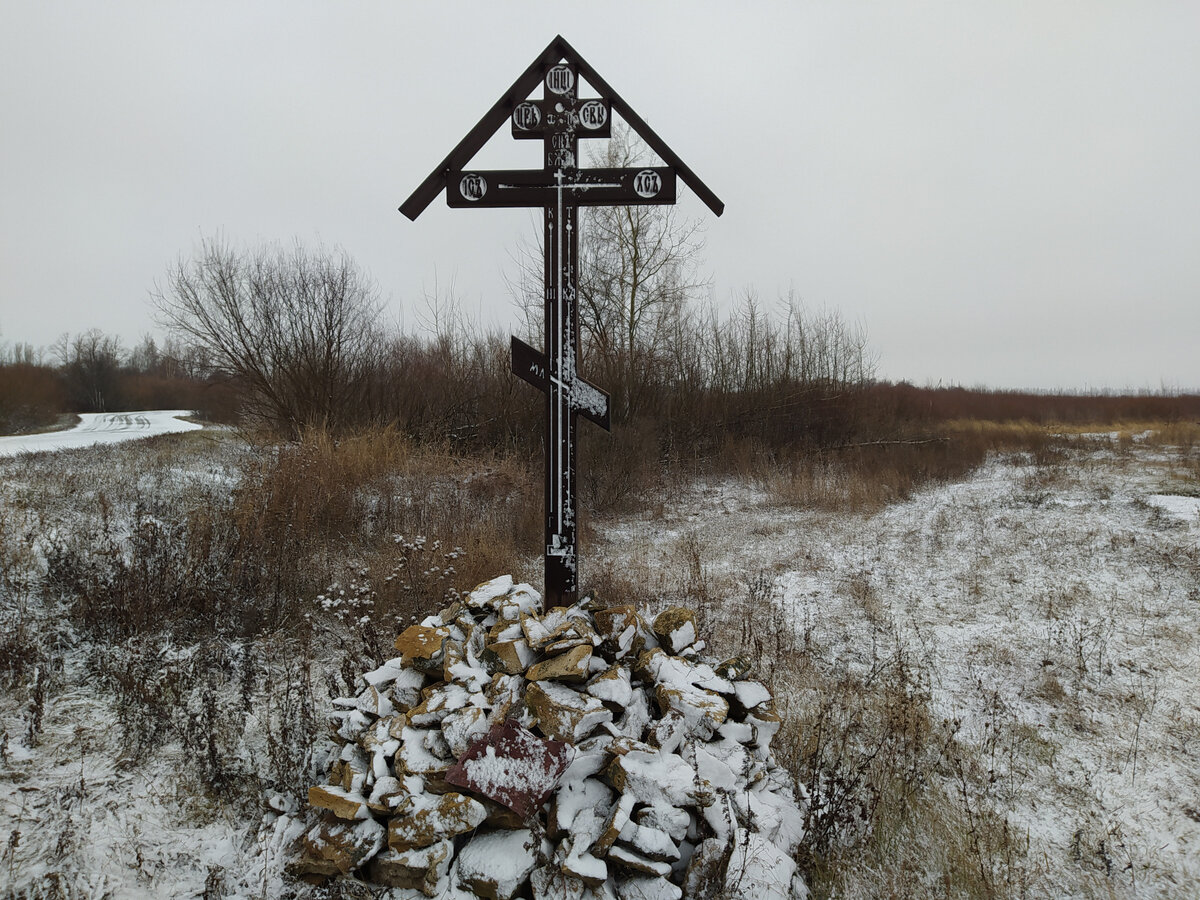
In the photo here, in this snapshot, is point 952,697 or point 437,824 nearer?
point 437,824

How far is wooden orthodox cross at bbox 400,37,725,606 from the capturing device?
345 centimetres

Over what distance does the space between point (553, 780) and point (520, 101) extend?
358 centimetres

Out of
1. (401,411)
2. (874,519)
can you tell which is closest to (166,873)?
(874,519)

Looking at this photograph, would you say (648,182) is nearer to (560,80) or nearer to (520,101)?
(560,80)

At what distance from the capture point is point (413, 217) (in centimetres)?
356

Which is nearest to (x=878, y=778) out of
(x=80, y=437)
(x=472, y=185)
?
(x=472, y=185)

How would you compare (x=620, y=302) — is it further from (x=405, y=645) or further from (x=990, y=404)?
(x=990, y=404)

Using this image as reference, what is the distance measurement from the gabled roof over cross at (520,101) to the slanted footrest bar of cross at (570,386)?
1.09 meters

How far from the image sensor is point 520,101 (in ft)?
11.5

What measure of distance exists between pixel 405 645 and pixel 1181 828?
371 centimetres

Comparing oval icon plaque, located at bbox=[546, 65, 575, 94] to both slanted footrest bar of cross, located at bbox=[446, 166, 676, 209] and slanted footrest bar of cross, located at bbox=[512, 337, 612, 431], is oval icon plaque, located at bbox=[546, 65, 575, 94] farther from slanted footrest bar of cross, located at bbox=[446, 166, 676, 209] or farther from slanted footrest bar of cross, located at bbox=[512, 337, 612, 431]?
slanted footrest bar of cross, located at bbox=[512, 337, 612, 431]

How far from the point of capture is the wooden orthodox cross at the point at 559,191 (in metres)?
3.45

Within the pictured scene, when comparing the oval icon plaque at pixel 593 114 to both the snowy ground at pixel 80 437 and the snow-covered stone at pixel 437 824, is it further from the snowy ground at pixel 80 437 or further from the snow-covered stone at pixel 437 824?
the snowy ground at pixel 80 437

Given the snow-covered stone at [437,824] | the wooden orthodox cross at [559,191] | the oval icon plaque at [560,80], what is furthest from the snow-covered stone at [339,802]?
the oval icon plaque at [560,80]
